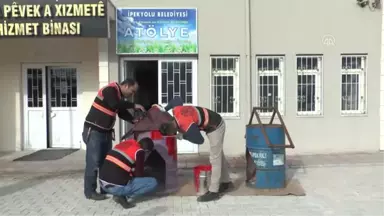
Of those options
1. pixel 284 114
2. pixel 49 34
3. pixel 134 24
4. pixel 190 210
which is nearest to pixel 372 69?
pixel 284 114

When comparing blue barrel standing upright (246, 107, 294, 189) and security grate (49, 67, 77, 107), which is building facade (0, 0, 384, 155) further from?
blue barrel standing upright (246, 107, 294, 189)

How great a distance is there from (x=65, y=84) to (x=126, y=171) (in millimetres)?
6304

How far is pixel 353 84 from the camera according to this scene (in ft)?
36.1

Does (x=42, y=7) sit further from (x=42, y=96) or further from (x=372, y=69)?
(x=372, y=69)

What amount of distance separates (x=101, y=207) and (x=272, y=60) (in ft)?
19.6

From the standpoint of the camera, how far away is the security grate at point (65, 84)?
1176cm

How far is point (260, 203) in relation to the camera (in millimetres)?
6512

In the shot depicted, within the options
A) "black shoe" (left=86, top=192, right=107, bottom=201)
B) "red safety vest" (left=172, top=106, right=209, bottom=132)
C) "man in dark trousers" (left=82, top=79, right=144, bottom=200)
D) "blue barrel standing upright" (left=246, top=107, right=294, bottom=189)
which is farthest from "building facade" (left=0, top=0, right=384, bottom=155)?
"red safety vest" (left=172, top=106, right=209, bottom=132)

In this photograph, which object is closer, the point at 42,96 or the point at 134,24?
the point at 134,24

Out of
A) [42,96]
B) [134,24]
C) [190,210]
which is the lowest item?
[190,210]

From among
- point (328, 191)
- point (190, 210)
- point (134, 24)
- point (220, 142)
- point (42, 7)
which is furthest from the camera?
point (134, 24)

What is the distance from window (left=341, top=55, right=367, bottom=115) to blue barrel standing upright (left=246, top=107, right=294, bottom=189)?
4.49m

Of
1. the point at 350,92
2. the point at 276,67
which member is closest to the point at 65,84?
the point at 276,67

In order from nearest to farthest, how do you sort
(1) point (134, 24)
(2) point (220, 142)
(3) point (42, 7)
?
1. (2) point (220, 142)
2. (3) point (42, 7)
3. (1) point (134, 24)
